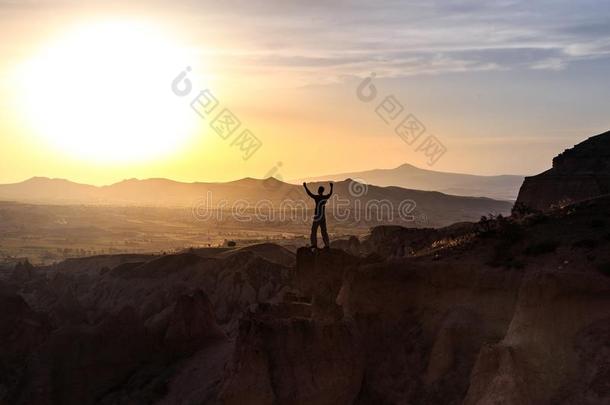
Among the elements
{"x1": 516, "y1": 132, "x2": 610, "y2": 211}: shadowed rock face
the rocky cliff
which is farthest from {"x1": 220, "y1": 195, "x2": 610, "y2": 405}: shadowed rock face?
{"x1": 516, "y1": 132, "x2": 610, "y2": 211}: shadowed rock face

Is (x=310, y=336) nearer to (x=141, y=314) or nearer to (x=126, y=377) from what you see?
(x=126, y=377)

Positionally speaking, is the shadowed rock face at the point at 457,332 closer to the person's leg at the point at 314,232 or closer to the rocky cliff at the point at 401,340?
the rocky cliff at the point at 401,340

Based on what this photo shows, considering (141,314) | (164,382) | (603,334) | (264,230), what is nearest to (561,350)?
(603,334)

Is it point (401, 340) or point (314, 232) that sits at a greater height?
point (314, 232)

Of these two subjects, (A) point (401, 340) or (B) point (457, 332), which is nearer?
(B) point (457, 332)

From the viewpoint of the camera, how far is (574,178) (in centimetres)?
4362

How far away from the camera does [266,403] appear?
15648mm

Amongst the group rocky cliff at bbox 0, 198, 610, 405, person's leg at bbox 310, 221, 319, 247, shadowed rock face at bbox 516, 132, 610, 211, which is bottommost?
rocky cliff at bbox 0, 198, 610, 405

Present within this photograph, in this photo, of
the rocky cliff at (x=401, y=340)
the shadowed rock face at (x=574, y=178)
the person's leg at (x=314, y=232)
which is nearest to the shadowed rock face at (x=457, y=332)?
the rocky cliff at (x=401, y=340)

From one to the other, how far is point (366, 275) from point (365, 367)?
262 centimetres

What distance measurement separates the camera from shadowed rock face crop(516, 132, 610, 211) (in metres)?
41.8

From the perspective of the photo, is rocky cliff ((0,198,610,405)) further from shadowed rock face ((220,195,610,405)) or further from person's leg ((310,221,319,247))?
person's leg ((310,221,319,247))

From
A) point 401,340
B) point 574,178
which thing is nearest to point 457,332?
point 401,340

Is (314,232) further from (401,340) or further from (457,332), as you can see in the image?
(457,332)
